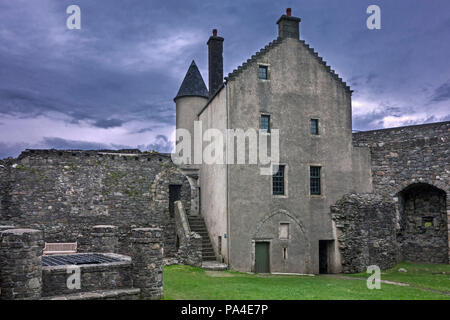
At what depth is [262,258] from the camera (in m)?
19.4

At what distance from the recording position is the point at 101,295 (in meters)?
10.5

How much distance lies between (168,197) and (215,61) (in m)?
8.53

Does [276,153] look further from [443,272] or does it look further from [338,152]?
[443,272]

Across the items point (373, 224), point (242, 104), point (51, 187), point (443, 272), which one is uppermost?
point (242, 104)

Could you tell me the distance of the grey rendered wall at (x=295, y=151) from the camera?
1933 centimetres

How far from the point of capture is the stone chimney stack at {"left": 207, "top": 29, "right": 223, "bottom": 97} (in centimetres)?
2370

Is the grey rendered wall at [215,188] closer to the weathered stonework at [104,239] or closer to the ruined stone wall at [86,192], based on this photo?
the ruined stone wall at [86,192]

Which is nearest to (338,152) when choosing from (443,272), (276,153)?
(276,153)

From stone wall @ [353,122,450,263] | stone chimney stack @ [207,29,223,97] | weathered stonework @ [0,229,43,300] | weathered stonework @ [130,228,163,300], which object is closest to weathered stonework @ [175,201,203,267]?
weathered stonework @ [130,228,163,300]

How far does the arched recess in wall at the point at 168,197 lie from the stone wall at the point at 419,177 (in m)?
10.9

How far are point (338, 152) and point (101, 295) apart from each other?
50.2 feet

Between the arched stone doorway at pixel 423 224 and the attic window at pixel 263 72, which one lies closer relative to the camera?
the attic window at pixel 263 72

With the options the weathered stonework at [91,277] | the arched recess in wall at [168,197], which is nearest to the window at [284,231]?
the arched recess in wall at [168,197]

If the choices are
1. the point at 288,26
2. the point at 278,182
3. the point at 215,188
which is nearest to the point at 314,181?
the point at 278,182
